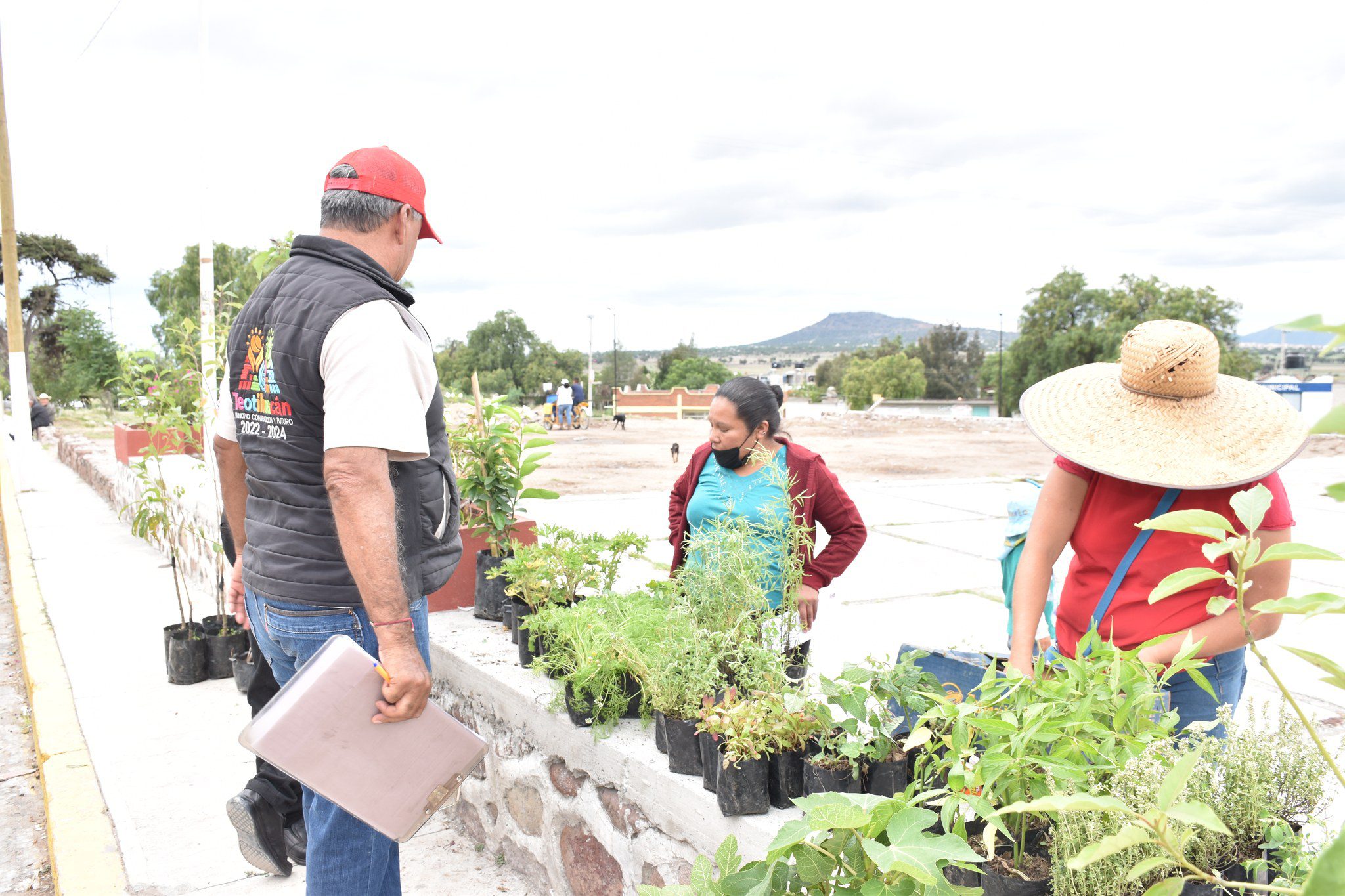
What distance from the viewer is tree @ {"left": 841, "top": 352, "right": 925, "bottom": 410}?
Result: 93.1 m

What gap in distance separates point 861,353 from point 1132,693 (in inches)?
4797

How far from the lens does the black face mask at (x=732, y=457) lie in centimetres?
319

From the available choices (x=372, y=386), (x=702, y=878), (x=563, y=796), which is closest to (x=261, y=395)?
(x=372, y=386)

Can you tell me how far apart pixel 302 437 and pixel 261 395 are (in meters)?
0.14

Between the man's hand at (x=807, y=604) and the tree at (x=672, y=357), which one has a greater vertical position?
the tree at (x=672, y=357)

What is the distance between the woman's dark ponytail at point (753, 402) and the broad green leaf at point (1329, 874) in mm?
2646

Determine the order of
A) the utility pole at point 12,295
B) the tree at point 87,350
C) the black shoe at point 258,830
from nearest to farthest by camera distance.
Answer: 1. the black shoe at point 258,830
2. the utility pole at point 12,295
3. the tree at point 87,350

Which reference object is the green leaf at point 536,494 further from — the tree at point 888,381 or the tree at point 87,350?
the tree at point 888,381

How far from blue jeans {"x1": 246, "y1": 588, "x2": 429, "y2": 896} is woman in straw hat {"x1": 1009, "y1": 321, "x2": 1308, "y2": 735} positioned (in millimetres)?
1532

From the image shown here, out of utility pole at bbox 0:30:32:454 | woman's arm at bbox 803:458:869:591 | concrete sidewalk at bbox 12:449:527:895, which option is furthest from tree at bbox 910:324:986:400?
woman's arm at bbox 803:458:869:591

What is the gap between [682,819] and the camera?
2029mm

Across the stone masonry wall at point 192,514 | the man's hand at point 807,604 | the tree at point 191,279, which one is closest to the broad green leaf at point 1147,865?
the man's hand at point 807,604

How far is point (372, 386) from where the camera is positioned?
6.54ft

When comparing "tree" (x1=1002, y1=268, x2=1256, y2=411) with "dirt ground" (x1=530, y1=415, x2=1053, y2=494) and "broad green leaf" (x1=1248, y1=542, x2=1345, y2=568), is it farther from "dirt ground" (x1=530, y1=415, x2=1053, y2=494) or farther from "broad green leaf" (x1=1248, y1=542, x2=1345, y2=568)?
"broad green leaf" (x1=1248, y1=542, x2=1345, y2=568)
